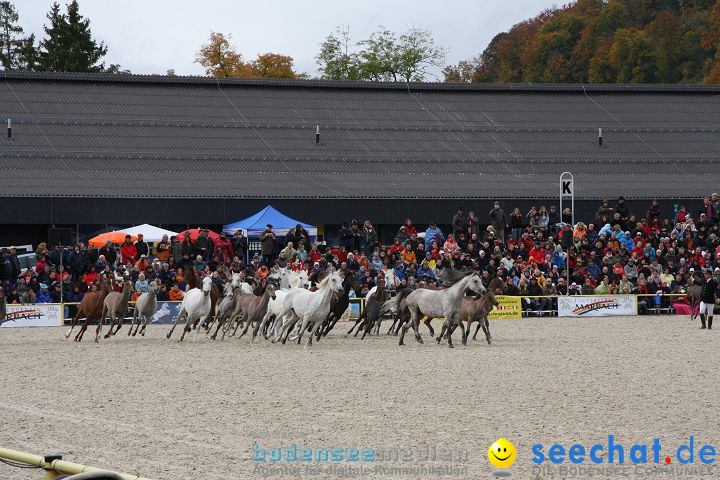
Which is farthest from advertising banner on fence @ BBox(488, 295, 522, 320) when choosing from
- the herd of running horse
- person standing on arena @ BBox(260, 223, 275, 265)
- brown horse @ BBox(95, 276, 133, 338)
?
brown horse @ BBox(95, 276, 133, 338)

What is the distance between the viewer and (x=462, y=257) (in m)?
36.0

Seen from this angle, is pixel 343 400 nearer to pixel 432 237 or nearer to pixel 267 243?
pixel 267 243

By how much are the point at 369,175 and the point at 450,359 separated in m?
25.3

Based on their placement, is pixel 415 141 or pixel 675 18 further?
pixel 675 18

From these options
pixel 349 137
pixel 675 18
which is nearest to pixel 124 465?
pixel 349 137

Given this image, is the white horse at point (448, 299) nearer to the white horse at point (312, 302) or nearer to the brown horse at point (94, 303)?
the white horse at point (312, 302)

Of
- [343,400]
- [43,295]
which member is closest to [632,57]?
[43,295]

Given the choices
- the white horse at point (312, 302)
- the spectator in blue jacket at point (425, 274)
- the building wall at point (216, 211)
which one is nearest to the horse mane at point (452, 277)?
the white horse at point (312, 302)

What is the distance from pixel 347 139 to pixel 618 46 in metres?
41.0

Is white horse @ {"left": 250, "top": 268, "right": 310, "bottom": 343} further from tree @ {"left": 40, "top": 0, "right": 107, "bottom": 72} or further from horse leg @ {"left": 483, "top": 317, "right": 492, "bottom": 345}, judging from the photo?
tree @ {"left": 40, "top": 0, "right": 107, "bottom": 72}

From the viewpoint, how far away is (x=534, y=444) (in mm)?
12070

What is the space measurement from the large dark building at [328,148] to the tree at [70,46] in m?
43.5

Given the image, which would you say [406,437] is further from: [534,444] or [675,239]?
[675,239]

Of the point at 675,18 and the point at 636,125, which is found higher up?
the point at 675,18
